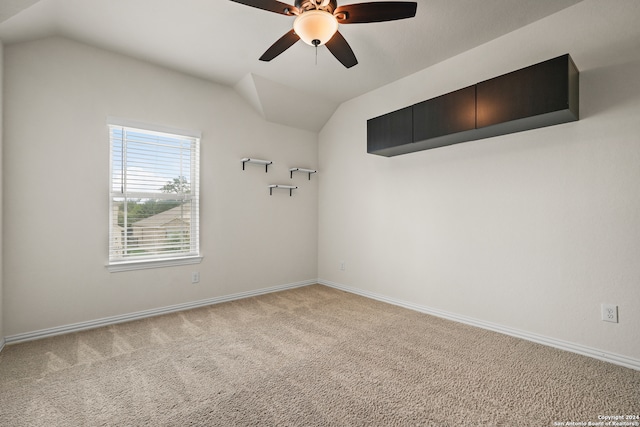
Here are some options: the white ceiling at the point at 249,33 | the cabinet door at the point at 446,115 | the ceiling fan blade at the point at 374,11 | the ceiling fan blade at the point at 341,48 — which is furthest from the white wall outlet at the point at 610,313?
the ceiling fan blade at the point at 341,48

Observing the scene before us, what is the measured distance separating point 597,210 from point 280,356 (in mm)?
2714

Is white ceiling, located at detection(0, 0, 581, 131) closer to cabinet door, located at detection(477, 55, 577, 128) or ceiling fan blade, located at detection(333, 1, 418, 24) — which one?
cabinet door, located at detection(477, 55, 577, 128)

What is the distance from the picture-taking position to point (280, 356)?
2.36 meters

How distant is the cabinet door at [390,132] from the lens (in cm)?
314

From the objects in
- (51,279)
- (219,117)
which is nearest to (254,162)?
(219,117)

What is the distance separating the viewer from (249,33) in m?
2.72

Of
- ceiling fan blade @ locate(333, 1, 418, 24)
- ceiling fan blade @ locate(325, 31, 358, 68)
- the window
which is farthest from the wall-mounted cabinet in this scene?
the window

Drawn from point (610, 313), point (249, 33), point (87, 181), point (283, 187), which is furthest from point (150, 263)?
point (610, 313)

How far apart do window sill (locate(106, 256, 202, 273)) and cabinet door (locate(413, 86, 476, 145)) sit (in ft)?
9.43

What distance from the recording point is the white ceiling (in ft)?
7.79

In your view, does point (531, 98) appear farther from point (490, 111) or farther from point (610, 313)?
point (610, 313)

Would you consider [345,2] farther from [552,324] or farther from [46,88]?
[552,324]

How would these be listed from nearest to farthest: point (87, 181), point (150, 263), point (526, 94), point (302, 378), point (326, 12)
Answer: point (326, 12) < point (302, 378) < point (526, 94) < point (87, 181) < point (150, 263)

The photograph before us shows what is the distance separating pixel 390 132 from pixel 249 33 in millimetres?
1710
